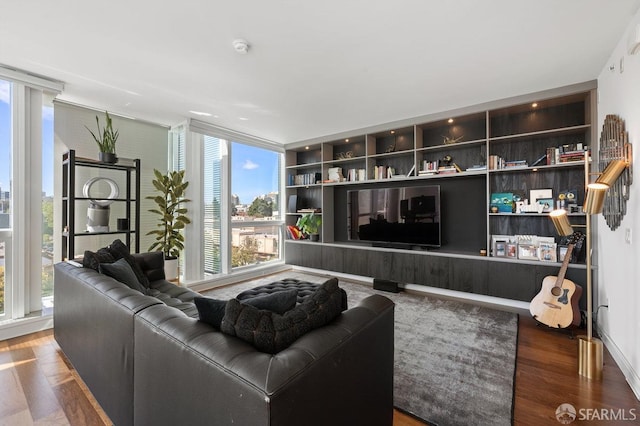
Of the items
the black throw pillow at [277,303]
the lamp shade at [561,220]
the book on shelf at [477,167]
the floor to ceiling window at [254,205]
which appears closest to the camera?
the black throw pillow at [277,303]

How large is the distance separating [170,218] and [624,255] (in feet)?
15.4

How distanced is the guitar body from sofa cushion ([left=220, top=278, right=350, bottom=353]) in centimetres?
272

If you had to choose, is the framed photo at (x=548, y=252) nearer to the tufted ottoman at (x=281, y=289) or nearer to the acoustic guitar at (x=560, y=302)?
the acoustic guitar at (x=560, y=302)

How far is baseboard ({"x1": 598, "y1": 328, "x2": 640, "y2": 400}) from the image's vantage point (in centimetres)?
187

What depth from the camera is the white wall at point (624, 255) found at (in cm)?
193

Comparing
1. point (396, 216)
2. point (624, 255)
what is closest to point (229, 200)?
point (396, 216)

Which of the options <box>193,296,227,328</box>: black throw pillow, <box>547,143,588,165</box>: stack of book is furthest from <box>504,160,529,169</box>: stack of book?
<box>193,296,227,328</box>: black throw pillow

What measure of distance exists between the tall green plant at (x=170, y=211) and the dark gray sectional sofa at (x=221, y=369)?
2226 millimetres

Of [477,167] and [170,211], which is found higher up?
[477,167]

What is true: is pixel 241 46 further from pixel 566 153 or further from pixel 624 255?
pixel 566 153

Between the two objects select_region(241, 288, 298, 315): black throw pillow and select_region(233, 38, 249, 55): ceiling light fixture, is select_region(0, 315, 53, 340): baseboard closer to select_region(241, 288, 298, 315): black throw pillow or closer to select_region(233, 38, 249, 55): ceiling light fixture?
select_region(241, 288, 298, 315): black throw pillow

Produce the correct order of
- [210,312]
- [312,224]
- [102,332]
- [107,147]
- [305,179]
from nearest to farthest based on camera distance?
1. [210,312]
2. [102,332]
3. [107,147]
4. [312,224]
5. [305,179]

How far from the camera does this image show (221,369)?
91 centimetres

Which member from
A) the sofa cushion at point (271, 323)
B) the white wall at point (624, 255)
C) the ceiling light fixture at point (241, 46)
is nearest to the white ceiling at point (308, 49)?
the ceiling light fixture at point (241, 46)
